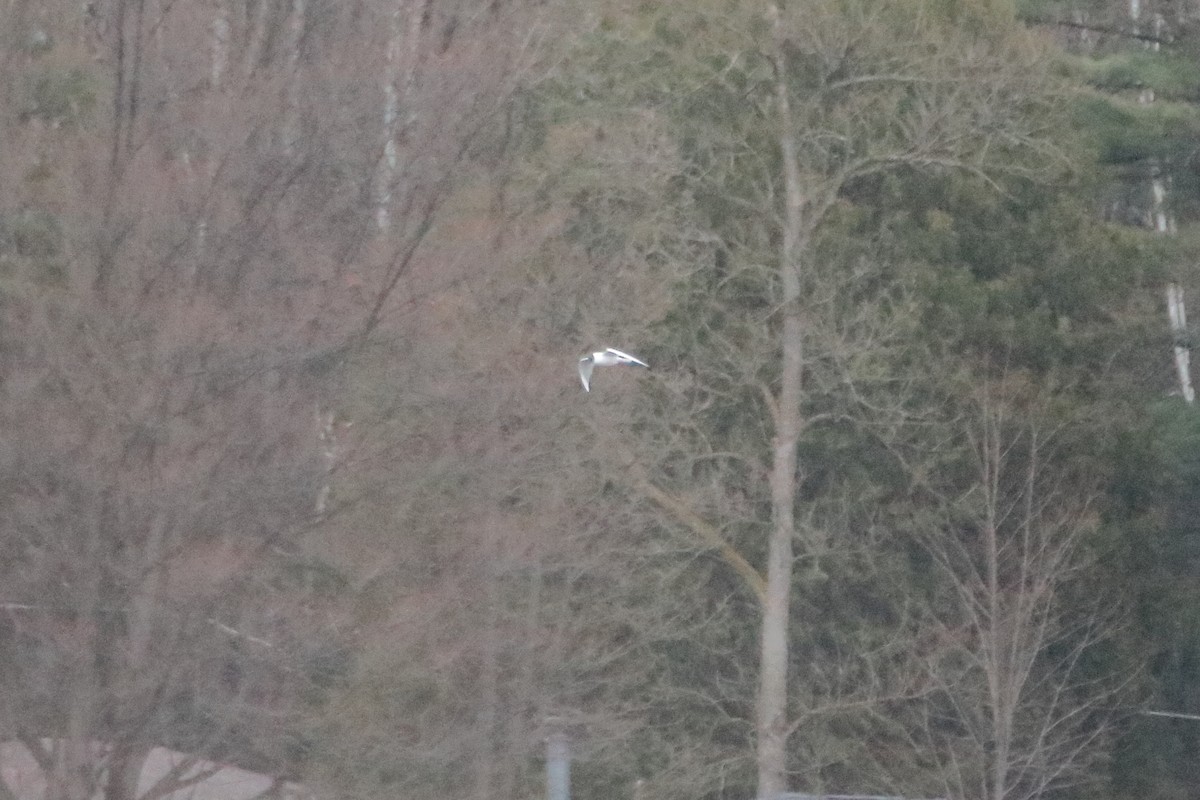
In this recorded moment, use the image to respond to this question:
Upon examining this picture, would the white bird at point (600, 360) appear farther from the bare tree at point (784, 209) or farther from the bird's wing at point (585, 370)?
the bare tree at point (784, 209)

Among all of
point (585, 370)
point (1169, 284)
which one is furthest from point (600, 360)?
point (1169, 284)

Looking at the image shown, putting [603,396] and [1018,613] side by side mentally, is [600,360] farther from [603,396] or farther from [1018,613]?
[1018,613]

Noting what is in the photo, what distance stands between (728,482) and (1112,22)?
6.97 metres

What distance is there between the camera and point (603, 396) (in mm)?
15688

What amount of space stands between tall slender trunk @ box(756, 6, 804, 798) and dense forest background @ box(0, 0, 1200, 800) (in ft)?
0.20

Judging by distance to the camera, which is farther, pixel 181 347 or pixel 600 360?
pixel 600 360

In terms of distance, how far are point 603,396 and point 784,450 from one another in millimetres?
3932

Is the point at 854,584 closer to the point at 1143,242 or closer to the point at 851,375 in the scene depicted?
the point at 851,375

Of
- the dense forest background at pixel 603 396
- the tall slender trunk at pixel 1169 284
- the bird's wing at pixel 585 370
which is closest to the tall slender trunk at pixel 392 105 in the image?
the dense forest background at pixel 603 396

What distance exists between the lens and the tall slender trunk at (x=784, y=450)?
18.8 meters

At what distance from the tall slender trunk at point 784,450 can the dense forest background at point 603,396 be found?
0.06m

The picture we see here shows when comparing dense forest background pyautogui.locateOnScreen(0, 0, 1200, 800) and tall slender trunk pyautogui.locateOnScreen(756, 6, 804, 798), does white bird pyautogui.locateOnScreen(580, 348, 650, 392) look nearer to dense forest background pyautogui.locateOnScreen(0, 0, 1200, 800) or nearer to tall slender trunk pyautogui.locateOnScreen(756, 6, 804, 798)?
dense forest background pyautogui.locateOnScreen(0, 0, 1200, 800)

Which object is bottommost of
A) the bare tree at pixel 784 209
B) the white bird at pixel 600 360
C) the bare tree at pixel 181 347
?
the bare tree at pixel 181 347

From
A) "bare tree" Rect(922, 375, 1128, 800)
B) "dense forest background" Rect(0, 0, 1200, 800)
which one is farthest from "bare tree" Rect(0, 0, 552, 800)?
"bare tree" Rect(922, 375, 1128, 800)
